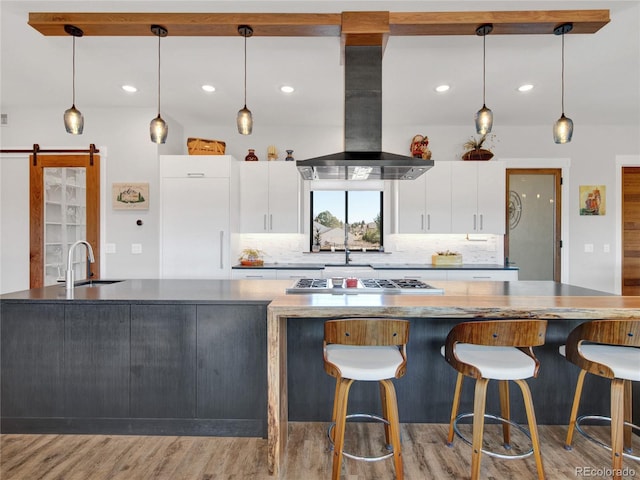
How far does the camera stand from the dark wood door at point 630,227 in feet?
15.7

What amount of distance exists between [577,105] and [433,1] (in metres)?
2.76

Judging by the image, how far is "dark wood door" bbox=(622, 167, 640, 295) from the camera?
4.80 m

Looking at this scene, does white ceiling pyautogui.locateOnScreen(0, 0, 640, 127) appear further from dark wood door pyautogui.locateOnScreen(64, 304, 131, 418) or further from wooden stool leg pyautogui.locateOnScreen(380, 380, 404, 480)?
wooden stool leg pyautogui.locateOnScreen(380, 380, 404, 480)

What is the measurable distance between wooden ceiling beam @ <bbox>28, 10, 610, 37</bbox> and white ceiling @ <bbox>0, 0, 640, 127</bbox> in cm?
5

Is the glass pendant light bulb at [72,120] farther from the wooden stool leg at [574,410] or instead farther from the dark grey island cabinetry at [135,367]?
the wooden stool leg at [574,410]

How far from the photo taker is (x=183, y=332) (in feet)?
7.72

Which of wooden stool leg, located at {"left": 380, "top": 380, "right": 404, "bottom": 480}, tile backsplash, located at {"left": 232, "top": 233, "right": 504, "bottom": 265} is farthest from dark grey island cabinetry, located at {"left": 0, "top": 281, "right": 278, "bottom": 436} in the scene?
tile backsplash, located at {"left": 232, "top": 233, "right": 504, "bottom": 265}

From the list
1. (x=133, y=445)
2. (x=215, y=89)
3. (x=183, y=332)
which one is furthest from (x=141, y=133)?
(x=133, y=445)

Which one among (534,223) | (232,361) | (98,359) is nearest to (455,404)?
(232,361)

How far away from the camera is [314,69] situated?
3.23m

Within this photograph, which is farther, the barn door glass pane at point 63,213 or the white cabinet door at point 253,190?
the white cabinet door at point 253,190

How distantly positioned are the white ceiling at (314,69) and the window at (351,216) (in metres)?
1.12

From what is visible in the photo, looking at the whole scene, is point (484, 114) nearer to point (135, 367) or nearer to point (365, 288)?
point (365, 288)

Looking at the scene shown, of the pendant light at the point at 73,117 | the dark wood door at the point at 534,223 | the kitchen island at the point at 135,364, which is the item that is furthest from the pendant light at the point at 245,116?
the dark wood door at the point at 534,223
